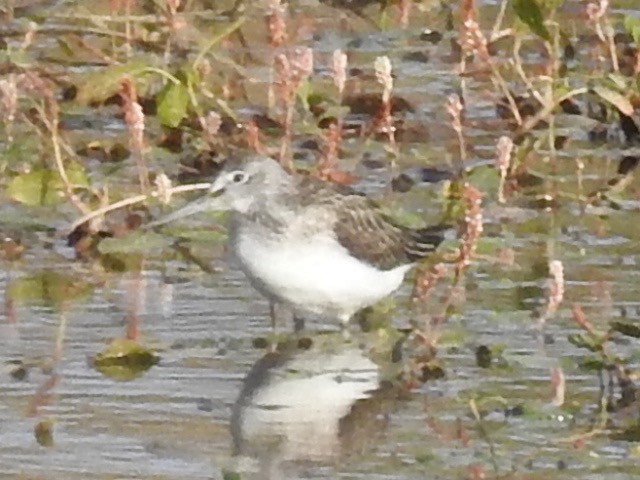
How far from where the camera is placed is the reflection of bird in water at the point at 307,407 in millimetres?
6941

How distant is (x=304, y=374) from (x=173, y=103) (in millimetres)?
2724

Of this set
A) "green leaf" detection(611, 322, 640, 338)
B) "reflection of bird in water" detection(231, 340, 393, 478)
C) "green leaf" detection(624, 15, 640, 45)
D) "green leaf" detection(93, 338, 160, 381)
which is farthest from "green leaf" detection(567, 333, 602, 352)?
"green leaf" detection(624, 15, 640, 45)

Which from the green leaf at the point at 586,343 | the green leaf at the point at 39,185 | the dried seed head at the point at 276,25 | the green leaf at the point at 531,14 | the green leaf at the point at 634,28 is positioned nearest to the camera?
the green leaf at the point at 586,343

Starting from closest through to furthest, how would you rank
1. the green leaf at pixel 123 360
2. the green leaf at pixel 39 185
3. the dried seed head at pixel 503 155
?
the green leaf at pixel 123 360 < the dried seed head at pixel 503 155 < the green leaf at pixel 39 185

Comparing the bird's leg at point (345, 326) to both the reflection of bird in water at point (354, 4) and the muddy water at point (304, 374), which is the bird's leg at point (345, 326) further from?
the reflection of bird in water at point (354, 4)

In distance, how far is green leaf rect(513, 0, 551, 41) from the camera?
1032 centimetres

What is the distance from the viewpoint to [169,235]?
9.64m

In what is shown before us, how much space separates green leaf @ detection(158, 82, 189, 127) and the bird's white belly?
1.72m

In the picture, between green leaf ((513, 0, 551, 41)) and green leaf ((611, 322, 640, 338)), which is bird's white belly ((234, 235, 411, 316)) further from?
green leaf ((513, 0, 551, 41))

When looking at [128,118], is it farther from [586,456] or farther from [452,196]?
[586,456]

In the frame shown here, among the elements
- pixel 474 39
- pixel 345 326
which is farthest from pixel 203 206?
pixel 474 39

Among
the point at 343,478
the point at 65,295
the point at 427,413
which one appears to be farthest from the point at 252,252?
the point at 343,478

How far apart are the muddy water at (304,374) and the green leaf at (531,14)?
0.64m

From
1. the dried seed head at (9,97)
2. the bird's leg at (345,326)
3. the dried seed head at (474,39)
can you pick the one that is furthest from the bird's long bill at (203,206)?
the dried seed head at (474,39)
